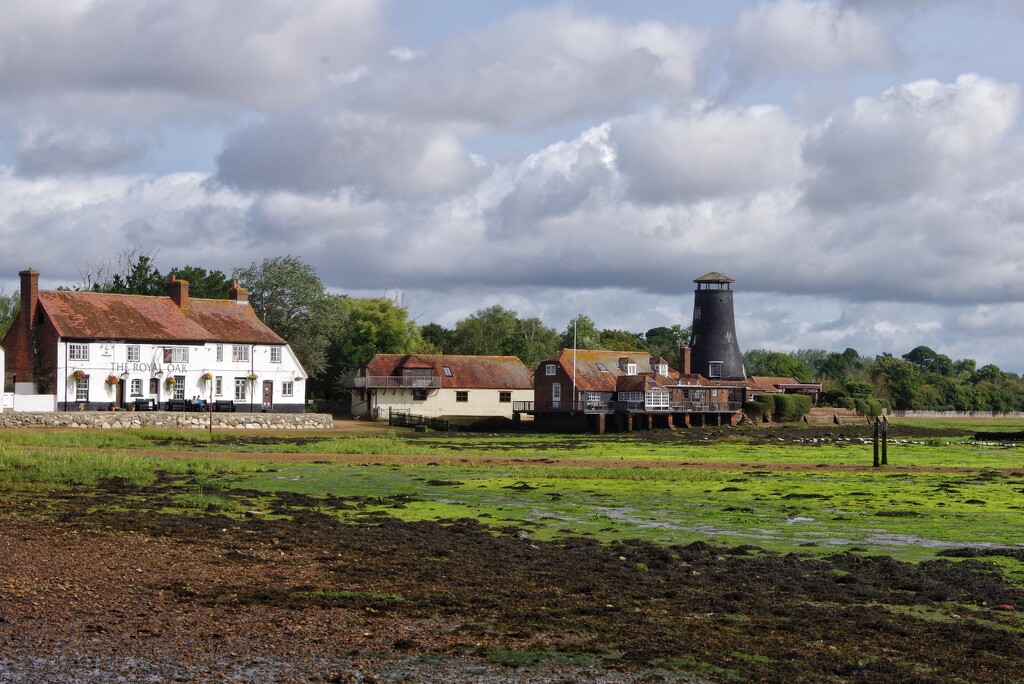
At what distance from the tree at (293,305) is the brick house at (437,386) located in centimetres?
431

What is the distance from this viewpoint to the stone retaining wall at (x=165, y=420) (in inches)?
2594

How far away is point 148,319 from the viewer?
78750 millimetres

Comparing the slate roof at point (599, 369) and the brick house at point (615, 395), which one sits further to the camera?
the slate roof at point (599, 369)

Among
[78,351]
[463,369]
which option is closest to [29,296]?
[78,351]

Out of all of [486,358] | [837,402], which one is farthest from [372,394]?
[837,402]

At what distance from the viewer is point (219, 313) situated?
84375mm

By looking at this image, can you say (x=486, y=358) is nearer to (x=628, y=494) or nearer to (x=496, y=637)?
(x=628, y=494)

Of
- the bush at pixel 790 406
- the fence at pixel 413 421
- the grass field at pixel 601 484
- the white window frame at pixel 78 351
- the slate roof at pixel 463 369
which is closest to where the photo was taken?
the grass field at pixel 601 484

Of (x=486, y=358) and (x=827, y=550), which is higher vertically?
(x=486, y=358)

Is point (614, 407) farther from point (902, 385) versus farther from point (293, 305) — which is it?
point (902, 385)

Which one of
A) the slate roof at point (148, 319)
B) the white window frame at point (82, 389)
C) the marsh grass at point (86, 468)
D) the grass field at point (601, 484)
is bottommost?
the grass field at point (601, 484)

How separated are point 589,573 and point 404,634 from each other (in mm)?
5328

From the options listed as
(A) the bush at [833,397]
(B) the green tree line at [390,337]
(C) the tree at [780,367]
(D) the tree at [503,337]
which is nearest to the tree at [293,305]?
(B) the green tree line at [390,337]

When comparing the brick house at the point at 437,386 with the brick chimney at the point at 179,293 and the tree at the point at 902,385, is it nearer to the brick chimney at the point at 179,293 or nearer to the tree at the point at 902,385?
the brick chimney at the point at 179,293
